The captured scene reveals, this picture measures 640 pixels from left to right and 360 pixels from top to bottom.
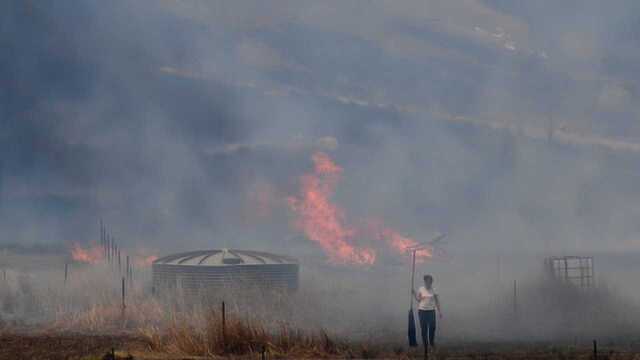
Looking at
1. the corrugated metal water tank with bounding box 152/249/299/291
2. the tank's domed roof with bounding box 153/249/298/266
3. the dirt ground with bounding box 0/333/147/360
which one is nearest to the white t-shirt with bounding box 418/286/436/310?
the dirt ground with bounding box 0/333/147/360

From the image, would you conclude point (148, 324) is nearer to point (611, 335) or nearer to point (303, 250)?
point (611, 335)

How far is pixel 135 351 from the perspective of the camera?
22.0m

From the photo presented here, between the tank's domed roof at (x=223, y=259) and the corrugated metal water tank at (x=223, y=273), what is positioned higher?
the tank's domed roof at (x=223, y=259)

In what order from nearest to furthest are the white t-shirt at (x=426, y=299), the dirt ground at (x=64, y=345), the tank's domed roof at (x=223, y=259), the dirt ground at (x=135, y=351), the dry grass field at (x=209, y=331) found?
the dirt ground at (x=135, y=351) < the dry grass field at (x=209, y=331) < the dirt ground at (x=64, y=345) < the white t-shirt at (x=426, y=299) < the tank's domed roof at (x=223, y=259)

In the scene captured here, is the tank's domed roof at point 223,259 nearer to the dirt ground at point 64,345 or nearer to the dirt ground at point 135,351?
the dirt ground at point 64,345

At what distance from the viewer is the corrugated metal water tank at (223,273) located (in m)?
43.7

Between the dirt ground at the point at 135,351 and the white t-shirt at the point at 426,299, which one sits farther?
the white t-shirt at the point at 426,299

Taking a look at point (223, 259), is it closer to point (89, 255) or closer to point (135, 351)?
point (135, 351)

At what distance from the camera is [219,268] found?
44.2 metres

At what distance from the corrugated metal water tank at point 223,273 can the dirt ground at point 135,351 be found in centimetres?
1530

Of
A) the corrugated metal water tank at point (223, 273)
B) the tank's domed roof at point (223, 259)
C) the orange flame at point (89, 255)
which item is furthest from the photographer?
the orange flame at point (89, 255)

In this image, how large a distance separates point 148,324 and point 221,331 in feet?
44.0

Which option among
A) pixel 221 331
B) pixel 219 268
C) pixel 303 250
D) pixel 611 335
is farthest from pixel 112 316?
pixel 303 250

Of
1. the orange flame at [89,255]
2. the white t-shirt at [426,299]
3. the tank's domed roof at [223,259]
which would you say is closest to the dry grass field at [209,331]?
the white t-shirt at [426,299]
